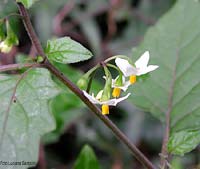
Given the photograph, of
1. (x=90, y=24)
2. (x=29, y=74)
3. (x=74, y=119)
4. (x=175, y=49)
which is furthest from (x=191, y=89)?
(x=90, y=24)

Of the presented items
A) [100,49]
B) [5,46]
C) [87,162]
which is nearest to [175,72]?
[87,162]

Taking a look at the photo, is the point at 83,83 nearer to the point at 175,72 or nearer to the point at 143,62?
the point at 143,62

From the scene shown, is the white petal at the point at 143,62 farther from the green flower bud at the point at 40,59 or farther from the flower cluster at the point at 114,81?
the green flower bud at the point at 40,59

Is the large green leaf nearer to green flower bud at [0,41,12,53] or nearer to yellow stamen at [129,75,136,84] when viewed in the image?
yellow stamen at [129,75,136,84]

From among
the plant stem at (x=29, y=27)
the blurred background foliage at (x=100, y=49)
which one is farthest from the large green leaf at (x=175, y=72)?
the blurred background foliage at (x=100, y=49)

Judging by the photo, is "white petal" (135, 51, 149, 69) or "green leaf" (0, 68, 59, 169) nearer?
"green leaf" (0, 68, 59, 169)

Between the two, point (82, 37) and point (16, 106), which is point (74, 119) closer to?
point (82, 37)

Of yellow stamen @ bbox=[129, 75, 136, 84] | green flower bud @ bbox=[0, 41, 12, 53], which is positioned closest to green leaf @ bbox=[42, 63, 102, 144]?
green flower bud @ bbox=[0, 41, 12, 53]
